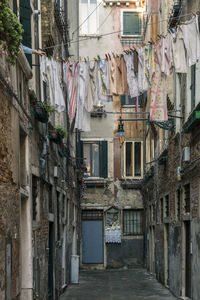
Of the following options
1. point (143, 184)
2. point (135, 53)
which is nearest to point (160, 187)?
point (143, 184)

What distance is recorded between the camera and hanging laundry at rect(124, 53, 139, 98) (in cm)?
912

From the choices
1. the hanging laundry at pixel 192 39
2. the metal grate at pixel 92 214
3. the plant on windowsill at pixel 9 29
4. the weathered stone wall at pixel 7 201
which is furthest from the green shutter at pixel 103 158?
the plant on windowsill at pixel 9 29

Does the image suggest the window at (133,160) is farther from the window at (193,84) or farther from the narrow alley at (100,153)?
the window at (193,84)

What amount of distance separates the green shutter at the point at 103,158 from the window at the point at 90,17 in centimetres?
567

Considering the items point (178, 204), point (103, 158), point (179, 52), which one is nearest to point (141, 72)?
point (179, 52)

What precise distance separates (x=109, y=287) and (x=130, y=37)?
12664mm

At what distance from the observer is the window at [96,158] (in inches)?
905

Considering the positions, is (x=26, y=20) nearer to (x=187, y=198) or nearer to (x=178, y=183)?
(x=187, y=198)

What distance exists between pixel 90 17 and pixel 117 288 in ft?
44.9

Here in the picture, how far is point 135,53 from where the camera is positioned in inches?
354

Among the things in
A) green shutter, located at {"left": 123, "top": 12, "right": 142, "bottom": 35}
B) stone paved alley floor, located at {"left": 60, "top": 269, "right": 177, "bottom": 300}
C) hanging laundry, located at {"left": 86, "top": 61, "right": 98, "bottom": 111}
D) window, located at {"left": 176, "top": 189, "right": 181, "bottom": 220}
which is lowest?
stone paved alley floor, located at {"left": 60, "top": 269, "right": 177, "bottom": 300}

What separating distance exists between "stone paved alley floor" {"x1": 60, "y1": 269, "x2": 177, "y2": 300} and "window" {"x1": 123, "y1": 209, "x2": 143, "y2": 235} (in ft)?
8.12

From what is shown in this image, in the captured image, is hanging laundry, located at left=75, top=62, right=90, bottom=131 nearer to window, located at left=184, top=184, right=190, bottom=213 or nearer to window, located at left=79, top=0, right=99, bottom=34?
window, located at left=184, top=184, right=190, bottom=213

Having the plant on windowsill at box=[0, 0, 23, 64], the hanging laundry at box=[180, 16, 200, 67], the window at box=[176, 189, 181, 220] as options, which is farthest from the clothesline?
the window at box=[176, 189, 181, 220]
